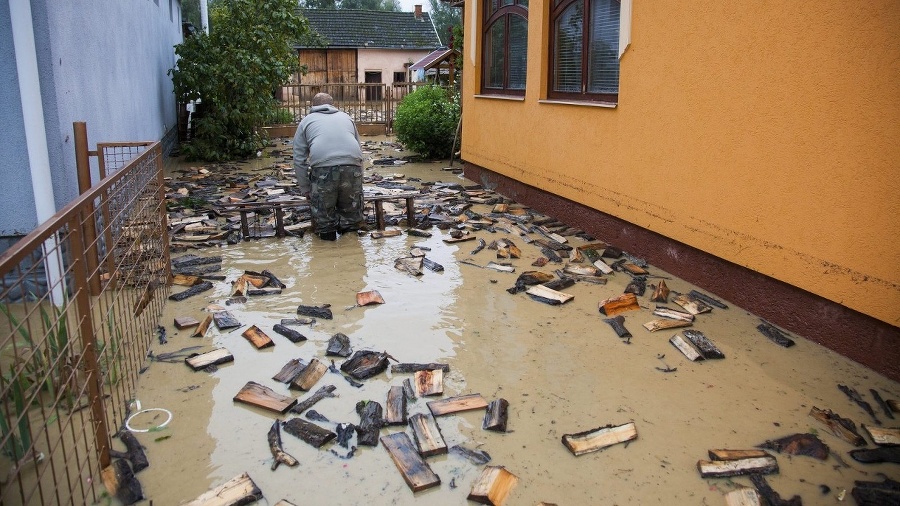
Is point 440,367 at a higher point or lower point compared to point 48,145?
lower

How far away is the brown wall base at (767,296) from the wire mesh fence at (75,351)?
458 centimetres

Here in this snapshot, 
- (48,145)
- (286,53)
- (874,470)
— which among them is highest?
(286,53)

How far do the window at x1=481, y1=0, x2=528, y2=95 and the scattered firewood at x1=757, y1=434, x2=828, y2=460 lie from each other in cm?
697

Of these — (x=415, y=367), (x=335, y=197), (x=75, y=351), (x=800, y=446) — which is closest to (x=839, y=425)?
(x=800, y=446)

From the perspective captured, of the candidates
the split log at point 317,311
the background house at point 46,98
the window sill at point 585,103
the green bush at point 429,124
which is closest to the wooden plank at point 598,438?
the split log at point 317,311

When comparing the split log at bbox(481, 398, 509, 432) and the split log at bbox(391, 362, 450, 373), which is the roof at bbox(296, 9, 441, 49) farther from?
the split log at bbox(481, 398, 509, 432)

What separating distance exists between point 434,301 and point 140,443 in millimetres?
2768

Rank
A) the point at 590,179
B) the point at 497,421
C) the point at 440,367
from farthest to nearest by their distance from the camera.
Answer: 1. the point at 590,179
2. the point at 440,367
3. the point at 497,421

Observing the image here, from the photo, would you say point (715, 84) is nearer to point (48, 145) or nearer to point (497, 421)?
point (497, 421)

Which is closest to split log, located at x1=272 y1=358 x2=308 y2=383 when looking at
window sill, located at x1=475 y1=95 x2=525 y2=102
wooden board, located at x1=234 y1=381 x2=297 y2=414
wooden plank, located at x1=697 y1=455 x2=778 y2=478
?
wooden board, located at x1=234 y1=381 x2=297 y2=414

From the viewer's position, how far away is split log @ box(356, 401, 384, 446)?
3.61m

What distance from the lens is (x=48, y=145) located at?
5504mm

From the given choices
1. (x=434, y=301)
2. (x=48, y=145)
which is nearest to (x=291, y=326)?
(x=434, y=301)

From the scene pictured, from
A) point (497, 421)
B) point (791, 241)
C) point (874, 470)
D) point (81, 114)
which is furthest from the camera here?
point (81, 114)
